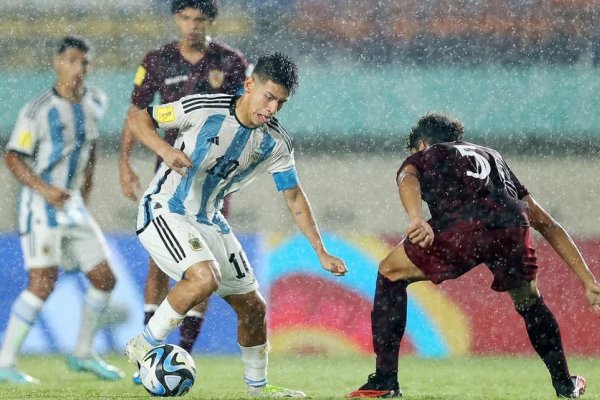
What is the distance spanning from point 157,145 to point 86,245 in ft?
6.63

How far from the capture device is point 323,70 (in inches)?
367

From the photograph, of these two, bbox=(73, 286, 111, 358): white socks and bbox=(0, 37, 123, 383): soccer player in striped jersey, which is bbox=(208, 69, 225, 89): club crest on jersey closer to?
bbox=(0, 37, 123, 383): soccer player in striped jersey

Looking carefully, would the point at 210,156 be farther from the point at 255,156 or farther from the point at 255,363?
the point at 255,363

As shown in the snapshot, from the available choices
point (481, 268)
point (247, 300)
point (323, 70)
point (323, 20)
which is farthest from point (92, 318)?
point (323, 20)

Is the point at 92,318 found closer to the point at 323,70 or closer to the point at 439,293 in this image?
the point at 439,293

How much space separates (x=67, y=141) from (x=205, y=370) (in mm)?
1461

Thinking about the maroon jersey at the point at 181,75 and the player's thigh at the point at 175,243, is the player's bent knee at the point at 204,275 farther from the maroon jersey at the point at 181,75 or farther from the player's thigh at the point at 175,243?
the maroon jersey at the point at 181,75

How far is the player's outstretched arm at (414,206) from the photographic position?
4859mm

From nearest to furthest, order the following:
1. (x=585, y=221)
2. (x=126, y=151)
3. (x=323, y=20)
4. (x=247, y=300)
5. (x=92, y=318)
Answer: (x=247, y=300) → (x=126, y=151) → (x=92, y=318) → (x=585, y=221) → (x=323, y=20)

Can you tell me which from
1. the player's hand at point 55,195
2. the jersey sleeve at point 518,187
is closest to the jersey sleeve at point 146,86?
the player's hand at point 55,195

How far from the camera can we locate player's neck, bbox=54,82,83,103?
709 centimetres

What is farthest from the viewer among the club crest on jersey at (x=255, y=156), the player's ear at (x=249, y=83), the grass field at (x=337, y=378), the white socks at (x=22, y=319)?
the white socks at (x=22, y=319)

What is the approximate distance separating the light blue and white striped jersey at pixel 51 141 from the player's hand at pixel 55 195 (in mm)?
251

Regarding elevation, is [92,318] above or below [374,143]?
below
